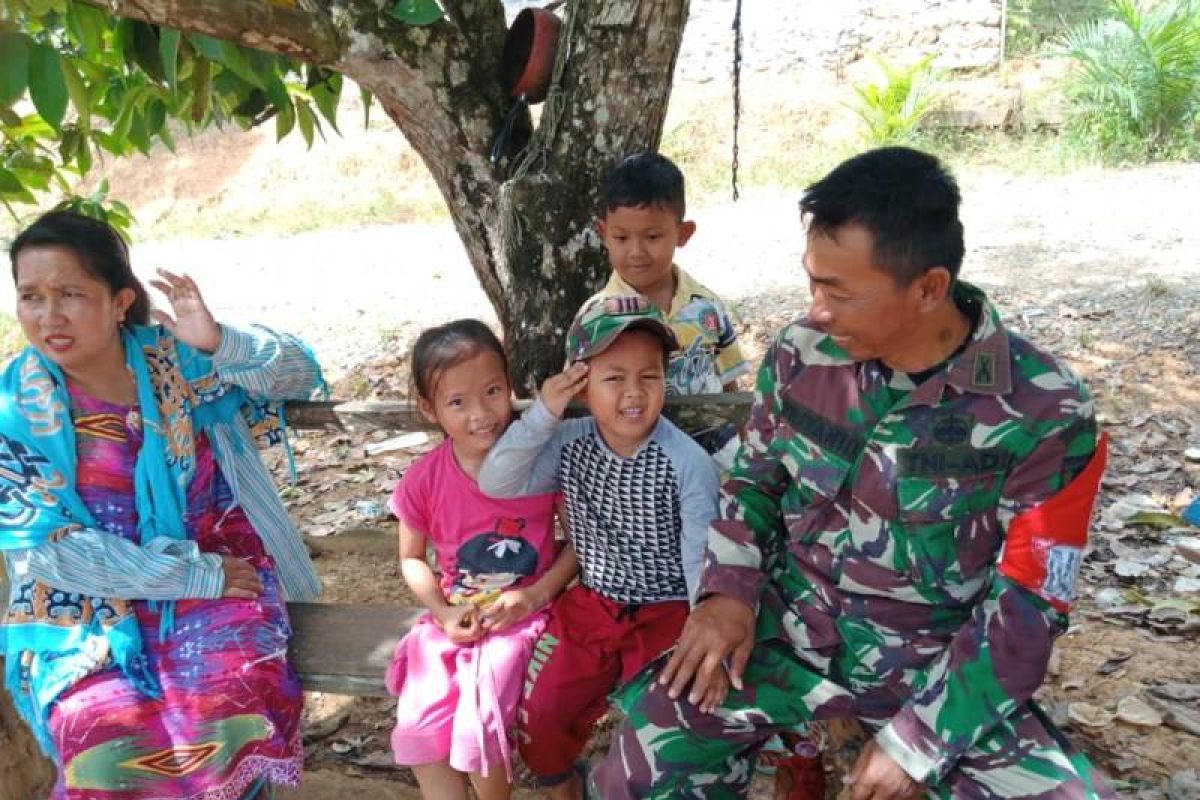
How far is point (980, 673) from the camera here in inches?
77.0

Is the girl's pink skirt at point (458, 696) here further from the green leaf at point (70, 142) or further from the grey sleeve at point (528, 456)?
the green leaf at point (70, 142)

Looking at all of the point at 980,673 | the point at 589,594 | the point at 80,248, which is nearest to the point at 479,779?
the point at 589,594

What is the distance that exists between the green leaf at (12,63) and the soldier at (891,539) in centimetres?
183

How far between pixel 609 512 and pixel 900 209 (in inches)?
40.1

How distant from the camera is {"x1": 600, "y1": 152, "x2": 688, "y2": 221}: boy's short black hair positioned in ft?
9.49

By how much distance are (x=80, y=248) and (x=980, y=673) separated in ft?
7.22

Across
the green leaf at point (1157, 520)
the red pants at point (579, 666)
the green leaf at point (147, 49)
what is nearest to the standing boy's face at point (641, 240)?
the red pants at point (579, 666)

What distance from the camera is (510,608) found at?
252 cm

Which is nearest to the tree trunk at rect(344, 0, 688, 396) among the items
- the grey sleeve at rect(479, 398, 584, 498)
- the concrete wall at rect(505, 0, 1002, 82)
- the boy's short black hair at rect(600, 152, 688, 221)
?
the boy's short black hair at rect(600, 152, 688, 221)

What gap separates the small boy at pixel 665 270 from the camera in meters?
2.91

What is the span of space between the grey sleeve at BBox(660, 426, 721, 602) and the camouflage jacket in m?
0.10

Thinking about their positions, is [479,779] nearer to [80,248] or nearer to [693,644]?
[693,644]

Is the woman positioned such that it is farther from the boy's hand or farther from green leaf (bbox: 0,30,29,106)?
the boy's hand

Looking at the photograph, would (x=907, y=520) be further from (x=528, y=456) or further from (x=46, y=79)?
(x=46, y=79)
